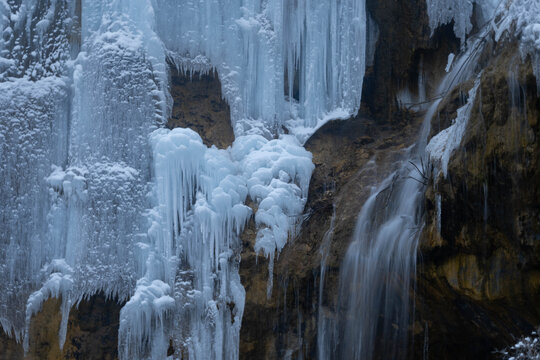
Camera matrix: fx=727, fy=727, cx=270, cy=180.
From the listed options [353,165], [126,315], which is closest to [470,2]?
[353,165]

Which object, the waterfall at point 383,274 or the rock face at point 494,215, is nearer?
the rock face at point 494,215

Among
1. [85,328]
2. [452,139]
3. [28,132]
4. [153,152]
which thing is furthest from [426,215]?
[28,132]

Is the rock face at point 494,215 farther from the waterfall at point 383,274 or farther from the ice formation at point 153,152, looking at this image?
the ice formation at point 153,152

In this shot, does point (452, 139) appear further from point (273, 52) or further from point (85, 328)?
point (85, 328)


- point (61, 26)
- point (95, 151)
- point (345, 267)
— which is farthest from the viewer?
point (61, 26)

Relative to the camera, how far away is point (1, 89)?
11484mm

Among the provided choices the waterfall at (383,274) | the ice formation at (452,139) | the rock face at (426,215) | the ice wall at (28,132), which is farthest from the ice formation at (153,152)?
the ice formation at (452,139)

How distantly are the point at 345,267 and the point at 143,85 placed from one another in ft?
14.6

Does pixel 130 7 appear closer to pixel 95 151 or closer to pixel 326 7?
pixel 95 151

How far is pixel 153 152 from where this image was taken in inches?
438

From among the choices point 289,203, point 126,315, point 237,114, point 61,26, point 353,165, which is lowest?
point 126,315

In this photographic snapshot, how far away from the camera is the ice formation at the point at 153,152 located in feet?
34.9

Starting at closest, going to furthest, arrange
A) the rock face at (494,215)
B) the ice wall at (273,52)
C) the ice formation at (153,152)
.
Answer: the rock face at (494,215) < the ice formation at (153,152) < the ice wall at (273,52)

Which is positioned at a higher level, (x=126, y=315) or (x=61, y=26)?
(x=61, y=26)
